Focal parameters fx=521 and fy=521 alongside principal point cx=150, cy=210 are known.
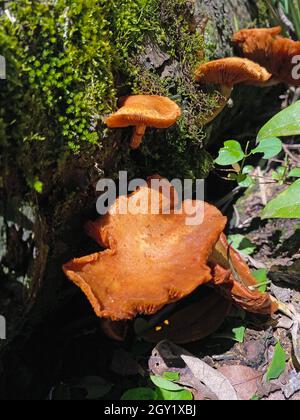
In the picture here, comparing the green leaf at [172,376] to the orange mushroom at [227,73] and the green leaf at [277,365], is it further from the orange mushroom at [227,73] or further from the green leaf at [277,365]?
the orange mushroom at [227,73]

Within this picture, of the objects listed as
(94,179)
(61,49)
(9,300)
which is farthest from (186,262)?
(61,49)

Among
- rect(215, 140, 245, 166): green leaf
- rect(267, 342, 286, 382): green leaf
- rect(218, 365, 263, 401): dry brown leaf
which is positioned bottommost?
rect(218, 365, 263, 401): dry brown leaf

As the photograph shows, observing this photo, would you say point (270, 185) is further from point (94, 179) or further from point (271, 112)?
point (94, 179)

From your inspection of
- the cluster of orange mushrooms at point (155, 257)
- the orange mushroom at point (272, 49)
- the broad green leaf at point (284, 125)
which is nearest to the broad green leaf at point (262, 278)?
the cluster of orange mushrooms at point (155, 257)

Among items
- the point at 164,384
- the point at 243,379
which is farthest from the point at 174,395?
the point at 243,379

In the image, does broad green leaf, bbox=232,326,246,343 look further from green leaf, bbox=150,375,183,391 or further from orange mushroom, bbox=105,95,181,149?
orange mushroom, bbox=105,95,181,149

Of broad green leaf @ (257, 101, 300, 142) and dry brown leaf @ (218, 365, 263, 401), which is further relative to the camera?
broad green leaf @ (257, 101, 300, 142)

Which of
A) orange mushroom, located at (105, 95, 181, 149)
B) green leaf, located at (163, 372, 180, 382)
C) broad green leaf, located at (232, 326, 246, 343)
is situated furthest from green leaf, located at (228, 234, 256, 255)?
orange mushroom, located at (105, 95, 181, 149)
